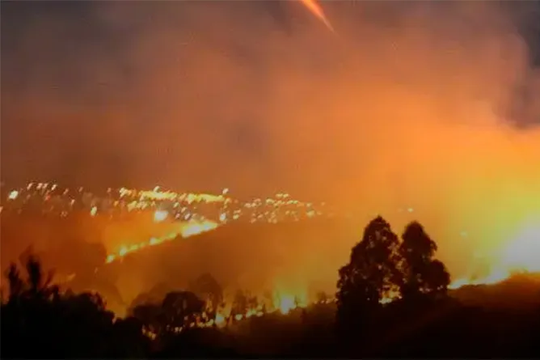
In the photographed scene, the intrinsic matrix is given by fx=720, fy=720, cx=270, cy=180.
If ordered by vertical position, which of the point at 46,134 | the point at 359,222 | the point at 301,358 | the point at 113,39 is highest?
the point at 113,39

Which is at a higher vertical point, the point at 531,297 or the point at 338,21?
the point at 338,21

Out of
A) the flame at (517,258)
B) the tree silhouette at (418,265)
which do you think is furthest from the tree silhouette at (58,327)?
the flame at (517,258)

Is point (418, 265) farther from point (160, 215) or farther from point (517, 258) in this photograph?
point (160, 215)

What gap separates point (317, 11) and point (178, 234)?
614 mm

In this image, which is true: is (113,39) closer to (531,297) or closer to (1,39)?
(1,39)

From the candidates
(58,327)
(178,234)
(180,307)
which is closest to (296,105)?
(178,234)

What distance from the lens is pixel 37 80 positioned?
5.47 feet

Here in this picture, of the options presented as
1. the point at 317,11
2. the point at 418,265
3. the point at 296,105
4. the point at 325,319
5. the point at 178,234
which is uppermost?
the point at 317,11

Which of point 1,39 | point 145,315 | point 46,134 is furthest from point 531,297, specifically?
point 1,39

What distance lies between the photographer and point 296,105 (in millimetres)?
1689

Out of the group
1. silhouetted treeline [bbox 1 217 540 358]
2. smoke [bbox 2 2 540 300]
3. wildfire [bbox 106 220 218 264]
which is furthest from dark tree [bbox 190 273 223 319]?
smoke [bbox 2 2 540 300]

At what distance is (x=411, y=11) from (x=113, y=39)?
704 mm

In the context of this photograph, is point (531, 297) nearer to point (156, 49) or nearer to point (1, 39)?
point (156, 49)

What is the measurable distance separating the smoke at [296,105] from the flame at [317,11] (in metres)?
0.02
